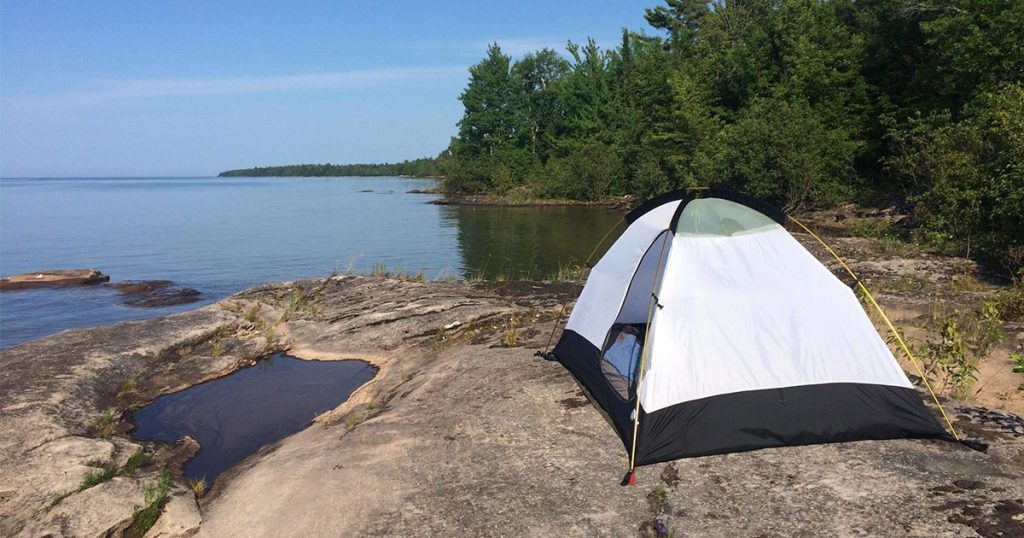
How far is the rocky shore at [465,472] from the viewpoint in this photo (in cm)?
518

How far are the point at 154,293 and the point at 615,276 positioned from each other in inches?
818

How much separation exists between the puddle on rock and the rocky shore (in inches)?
12.8

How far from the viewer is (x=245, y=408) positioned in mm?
9711

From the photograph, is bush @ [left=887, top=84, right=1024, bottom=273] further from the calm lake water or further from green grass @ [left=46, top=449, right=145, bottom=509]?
green grass @ [left=46, top=449, right=145, bottom=509]

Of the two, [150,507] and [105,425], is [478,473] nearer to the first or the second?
[150,507]

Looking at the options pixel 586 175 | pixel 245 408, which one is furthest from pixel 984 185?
pixel 586 175

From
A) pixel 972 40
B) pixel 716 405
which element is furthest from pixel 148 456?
pixel 972 40

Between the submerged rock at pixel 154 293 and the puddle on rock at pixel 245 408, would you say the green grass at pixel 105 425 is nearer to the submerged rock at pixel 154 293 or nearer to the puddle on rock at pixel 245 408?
the puddle on rock at pixel 245 408

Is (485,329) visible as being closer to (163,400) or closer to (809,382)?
(163,400)

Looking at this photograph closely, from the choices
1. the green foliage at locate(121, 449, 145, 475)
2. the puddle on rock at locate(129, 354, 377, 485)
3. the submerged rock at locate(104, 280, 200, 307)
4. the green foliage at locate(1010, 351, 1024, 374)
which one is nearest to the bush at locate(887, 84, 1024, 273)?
the green foliage at locate(1010, 351, 1024, 374)

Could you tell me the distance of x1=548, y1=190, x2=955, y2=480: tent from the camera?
6230mm

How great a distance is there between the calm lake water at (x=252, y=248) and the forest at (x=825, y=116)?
8767mm

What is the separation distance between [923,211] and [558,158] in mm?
56103

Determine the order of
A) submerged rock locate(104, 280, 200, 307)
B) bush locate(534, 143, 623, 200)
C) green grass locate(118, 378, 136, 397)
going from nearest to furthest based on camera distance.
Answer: green grass locate(118, 378, 136, 397), submerged rock locate(104, 280, 200, 307), bush locate(534, 143, 623, 200)
